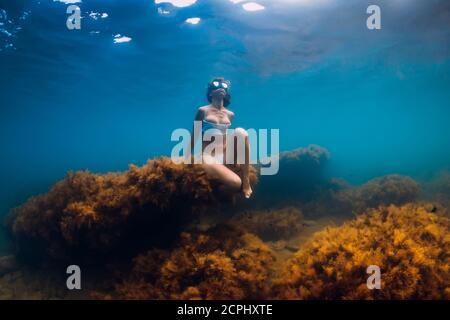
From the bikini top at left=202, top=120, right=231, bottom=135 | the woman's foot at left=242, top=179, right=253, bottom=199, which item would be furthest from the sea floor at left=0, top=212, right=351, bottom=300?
the bikini top at left=202, top=120, right=231, bottom=135

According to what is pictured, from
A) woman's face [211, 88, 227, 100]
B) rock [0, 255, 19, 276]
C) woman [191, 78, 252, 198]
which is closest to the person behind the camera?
woman [191, 78, 252, 198]

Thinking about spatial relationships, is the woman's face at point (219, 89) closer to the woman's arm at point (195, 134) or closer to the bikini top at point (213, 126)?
the woman's arm at point (195, 134)

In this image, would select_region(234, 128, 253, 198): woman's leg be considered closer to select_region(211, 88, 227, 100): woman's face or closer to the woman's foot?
the woman's foot

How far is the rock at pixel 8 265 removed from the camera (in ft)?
24.2

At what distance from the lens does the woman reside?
562cm

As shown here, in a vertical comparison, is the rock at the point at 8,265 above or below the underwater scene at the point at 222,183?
below

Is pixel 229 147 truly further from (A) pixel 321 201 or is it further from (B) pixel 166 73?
(B) pixel 166 73

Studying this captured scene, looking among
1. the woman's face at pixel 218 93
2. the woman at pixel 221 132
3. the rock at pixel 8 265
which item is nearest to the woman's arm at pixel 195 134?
the woman at pixel 221 132

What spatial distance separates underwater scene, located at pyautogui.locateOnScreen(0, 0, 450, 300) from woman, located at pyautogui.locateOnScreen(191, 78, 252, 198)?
3 centimetres

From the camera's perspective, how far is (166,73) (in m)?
27.9

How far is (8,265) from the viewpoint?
754cm

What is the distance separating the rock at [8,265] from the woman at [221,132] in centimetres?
594

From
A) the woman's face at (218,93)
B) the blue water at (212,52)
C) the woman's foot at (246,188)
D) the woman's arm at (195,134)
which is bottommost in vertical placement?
the woman's foot at (246,188)
